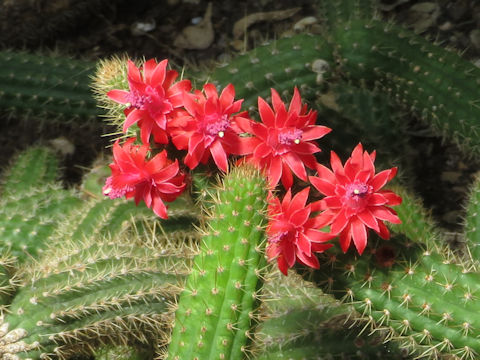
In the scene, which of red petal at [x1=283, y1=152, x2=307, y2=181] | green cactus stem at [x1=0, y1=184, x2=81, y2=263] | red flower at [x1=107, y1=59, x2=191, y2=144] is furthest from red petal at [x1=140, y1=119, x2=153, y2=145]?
green cactus stem at [x1=0, y1=184, x2=81, y2=263]

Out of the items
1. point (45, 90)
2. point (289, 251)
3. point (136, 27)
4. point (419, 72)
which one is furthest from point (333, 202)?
point (136, 27)

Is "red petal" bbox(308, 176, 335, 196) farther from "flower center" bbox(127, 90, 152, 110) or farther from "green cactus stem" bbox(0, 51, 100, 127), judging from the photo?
"green cactus stem" bbox(0, 51, 100, 127)

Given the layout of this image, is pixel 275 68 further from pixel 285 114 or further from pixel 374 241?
pixel 374 241

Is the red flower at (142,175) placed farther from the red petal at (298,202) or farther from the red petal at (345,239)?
the red petal at (345,239)

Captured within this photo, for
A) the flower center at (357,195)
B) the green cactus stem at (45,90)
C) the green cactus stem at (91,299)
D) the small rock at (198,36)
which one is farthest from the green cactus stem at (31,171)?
the flower center at (357,195)

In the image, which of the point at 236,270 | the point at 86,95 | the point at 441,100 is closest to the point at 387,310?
the point at 236,270

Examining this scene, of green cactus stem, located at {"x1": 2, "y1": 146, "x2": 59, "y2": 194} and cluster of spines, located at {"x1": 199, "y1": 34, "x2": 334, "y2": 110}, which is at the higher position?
cluster of spines, located at {"x1": 199, "y1": 34, "x2": 334, "y2": 110}

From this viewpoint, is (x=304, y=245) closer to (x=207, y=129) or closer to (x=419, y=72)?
(x=207, y=129)
